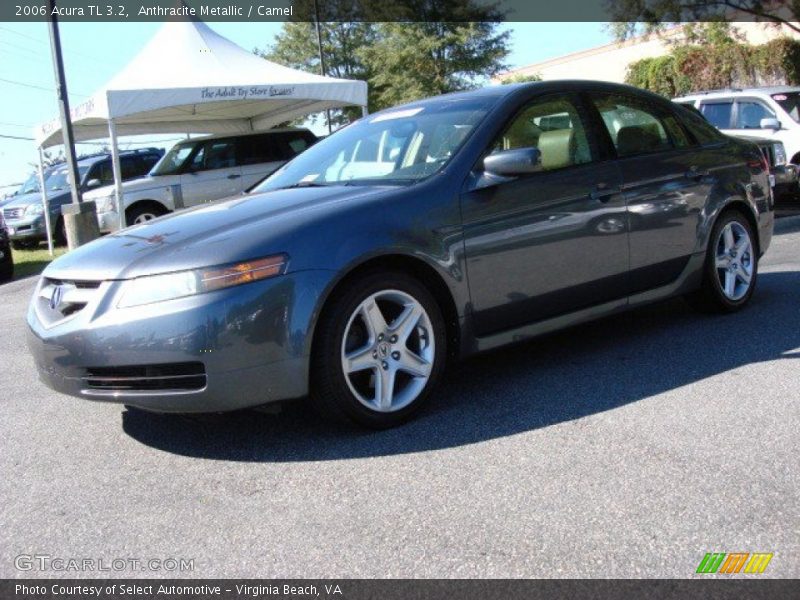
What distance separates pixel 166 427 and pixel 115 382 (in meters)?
0.62

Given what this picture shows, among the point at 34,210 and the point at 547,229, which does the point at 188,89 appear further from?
the point at 547,229

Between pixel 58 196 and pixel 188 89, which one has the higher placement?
pixel 188 89

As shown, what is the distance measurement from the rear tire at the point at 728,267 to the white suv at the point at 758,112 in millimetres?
7256

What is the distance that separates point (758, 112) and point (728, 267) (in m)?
8.38

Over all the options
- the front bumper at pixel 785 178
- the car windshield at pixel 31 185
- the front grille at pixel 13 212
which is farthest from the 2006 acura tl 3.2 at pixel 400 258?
the car windshield at pixel 31 185

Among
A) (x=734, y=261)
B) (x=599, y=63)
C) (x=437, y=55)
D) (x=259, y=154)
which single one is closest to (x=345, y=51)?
(x=437, y=55)

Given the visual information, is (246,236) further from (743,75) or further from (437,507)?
(743,75)

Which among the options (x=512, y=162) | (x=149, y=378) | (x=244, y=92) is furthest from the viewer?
(x=244, y=92)

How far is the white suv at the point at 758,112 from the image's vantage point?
40.7ft

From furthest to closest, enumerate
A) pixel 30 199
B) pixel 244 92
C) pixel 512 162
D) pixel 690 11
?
pixel 690 11 → pixel 30 199 → pixel 244 92 → pixel 512 162

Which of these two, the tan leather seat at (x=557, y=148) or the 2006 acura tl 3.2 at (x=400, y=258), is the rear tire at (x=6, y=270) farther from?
the tan leather seat at (x=557, y=148)

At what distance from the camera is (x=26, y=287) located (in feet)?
37.1

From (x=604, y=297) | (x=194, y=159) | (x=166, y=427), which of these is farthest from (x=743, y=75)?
(x=166, y=427)

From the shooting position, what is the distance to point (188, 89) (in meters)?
12.8
